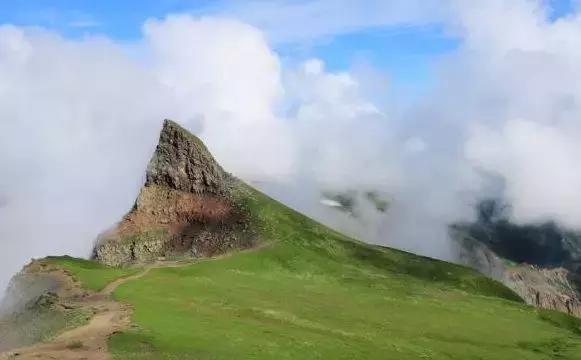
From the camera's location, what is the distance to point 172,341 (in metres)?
68.1

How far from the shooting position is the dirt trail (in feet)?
204

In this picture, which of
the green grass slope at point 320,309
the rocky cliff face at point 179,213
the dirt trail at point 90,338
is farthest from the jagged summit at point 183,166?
the dirt trail at point 90,338

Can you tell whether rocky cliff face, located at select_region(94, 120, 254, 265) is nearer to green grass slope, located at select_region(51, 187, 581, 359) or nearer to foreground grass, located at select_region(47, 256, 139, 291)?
green grass slope, located at select_region(51, 187, 581, 359)

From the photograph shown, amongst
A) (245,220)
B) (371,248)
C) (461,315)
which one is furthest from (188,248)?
(461,315)

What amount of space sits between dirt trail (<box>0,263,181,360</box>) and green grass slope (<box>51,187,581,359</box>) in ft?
6.11

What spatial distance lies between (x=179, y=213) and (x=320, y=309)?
62.9 m

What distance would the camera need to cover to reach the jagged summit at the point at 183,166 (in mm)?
154375

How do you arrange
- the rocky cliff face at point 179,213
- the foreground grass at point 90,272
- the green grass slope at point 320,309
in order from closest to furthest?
the green grass slope at point 320,309 < the foreground grass at point 90,272 < the rocky cliff face at point 179,213

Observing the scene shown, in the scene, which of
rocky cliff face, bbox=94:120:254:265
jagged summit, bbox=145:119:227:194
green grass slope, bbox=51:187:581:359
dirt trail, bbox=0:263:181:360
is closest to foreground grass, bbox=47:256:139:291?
green grass slope, bbox=51:187:581:359

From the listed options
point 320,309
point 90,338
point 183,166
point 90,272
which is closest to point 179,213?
point 183,166

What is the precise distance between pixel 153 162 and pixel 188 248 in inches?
1040

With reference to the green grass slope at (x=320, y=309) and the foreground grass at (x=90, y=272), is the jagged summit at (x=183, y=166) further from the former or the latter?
the foreground grass at (x=90, y=272)

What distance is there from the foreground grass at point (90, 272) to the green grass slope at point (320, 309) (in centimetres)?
508

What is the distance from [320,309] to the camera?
3819 inches
